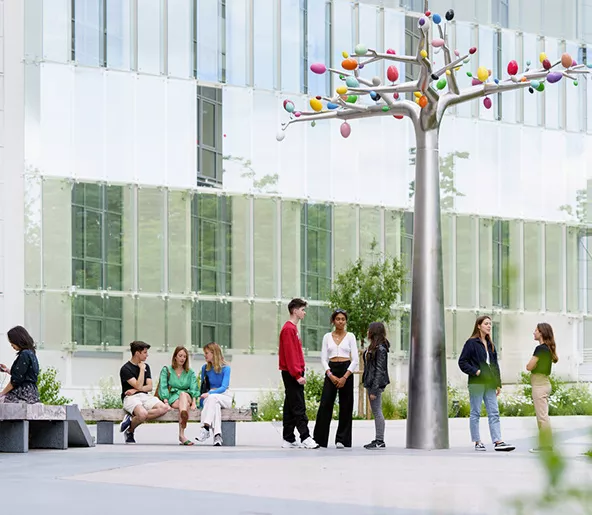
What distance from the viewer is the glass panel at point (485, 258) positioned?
33.4m

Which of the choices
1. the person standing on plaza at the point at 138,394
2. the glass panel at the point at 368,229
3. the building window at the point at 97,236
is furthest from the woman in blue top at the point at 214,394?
the glass panel at the point at 368,229

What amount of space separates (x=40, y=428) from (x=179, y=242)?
1415 centimetres

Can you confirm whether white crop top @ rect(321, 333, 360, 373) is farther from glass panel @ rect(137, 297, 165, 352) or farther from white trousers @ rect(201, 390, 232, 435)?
glass panel @ rect(137, 297, 165, 352)

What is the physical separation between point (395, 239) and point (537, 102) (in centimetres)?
601

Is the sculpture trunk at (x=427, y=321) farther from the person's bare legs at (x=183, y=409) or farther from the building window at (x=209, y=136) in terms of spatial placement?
the building window at (x=209, y=136)

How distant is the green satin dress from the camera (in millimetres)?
16719

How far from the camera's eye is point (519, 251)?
3362cm

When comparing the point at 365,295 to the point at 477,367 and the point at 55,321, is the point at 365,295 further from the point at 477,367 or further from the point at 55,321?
the point at 477,367

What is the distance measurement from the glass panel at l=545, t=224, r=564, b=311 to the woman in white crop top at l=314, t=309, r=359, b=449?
19804mm

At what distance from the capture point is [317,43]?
102 ft

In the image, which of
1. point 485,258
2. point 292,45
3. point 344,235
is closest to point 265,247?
point 344,235

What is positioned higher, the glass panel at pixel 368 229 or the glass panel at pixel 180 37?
the glass panel at pixel 180 37

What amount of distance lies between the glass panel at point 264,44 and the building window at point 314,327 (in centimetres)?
552

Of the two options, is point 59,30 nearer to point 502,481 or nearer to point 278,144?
point 278,144
